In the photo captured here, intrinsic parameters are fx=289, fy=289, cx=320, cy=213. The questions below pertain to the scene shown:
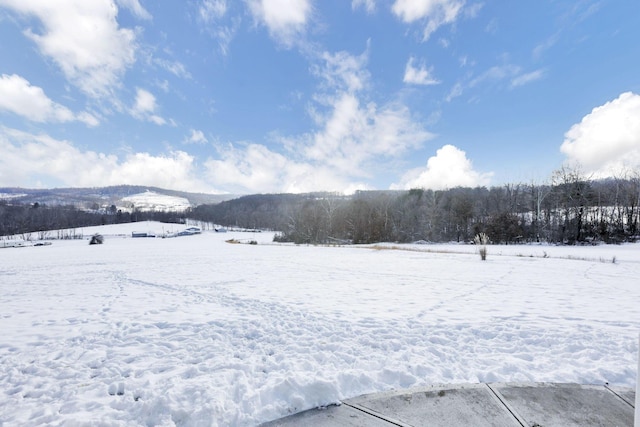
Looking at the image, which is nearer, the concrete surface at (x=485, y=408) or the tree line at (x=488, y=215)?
the concrete surface at (x=485, y=408)

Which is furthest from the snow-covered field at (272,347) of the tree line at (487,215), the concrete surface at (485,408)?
→ the tree line at (487,215)

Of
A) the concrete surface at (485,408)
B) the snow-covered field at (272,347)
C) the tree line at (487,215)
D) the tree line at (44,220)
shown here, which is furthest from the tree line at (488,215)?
the tree line at (44,220)

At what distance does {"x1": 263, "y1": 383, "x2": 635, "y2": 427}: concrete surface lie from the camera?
252 cm

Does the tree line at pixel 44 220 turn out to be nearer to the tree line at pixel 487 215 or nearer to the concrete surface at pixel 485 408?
the tree line at pixel 487 215

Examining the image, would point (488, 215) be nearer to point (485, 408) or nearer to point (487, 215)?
point (487, 215)

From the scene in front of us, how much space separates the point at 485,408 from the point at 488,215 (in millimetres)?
48207

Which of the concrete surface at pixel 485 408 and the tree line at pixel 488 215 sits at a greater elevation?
the tree line at pixel 488 215

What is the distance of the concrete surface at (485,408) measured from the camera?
252cm

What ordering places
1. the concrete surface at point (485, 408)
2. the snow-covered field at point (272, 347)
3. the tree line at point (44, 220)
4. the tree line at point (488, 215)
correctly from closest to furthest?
the concrete surface at point (485, 408), the snow-covered field at point (272, 347), the tree line at point (488, 215), the tree line at point (44, 220)

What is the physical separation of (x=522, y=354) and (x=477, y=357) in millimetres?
678

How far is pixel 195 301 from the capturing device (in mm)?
7086

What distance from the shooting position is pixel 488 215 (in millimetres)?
44312

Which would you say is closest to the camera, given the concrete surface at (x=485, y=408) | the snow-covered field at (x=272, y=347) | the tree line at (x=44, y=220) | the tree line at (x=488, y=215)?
the concrete surface at (x=485, y=408)

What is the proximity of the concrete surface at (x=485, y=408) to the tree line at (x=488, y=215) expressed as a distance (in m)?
41.9
